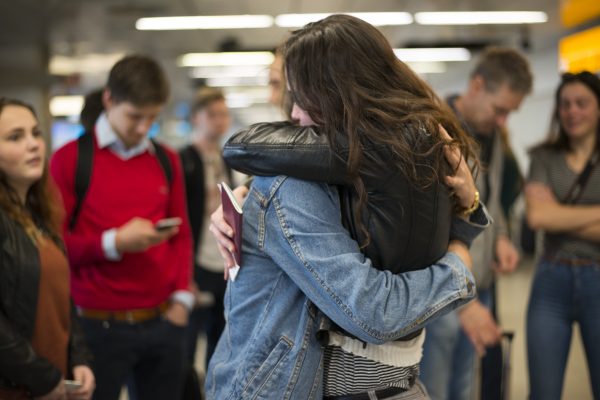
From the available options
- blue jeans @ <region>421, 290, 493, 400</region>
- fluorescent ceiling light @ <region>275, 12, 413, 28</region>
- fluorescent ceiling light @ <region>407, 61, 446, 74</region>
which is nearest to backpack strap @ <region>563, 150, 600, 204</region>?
blue jeans @ <region>421, 290, 493, 400</region>

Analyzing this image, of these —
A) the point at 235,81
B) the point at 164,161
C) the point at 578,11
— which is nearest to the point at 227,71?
the point at 235,81

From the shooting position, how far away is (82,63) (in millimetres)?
14930

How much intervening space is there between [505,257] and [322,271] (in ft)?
6.72

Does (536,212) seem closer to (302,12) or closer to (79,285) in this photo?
(79,285)

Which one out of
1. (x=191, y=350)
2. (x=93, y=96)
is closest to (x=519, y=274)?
(x=191, y=350)

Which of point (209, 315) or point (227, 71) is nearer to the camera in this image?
point (209, 315)

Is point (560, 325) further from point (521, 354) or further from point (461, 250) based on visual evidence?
point (521, 354)

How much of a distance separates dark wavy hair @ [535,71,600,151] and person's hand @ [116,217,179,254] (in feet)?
5.90

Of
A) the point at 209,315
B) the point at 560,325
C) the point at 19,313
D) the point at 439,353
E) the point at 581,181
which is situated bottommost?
the point at 209,315

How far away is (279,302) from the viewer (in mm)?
1490

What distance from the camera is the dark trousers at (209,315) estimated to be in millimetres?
4113

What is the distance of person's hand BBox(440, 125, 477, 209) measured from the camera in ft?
4.98

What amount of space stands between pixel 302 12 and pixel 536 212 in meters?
7.77

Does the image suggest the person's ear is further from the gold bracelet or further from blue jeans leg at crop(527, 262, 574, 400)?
the gold bracelet
